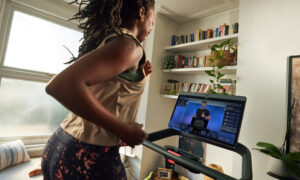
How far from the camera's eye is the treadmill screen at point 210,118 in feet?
2.94

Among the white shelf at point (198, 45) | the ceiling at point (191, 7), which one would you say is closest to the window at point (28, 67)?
the ceiling at point (191, 7)

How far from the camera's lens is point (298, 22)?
4.38 ft

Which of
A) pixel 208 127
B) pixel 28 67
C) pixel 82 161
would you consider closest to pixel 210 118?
pixel 208 127

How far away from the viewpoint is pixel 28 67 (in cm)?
230

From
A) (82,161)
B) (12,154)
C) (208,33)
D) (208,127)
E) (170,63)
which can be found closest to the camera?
(82,161)

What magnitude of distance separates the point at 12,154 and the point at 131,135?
2.16 metres

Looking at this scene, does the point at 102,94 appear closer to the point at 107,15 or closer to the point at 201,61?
the point at 107,15

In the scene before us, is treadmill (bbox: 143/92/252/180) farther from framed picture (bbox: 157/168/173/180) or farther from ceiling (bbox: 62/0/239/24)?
ceiling (bbox: 62/0/239/24)

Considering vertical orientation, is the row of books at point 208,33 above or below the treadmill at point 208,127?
above

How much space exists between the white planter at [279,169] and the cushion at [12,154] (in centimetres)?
250

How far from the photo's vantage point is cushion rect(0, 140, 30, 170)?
1.76m

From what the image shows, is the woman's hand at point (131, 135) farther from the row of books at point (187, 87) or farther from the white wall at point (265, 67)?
the row of books at point (187, 87)

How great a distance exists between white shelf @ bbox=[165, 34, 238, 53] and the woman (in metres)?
1.65

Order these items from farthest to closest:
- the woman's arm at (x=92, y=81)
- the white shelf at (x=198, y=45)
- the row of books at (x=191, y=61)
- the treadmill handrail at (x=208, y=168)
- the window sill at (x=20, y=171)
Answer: the row of books at (x=191, y=61)
the white shelf at (x=198, y=45)
the window sill at (x=20, y=171)
the treadmill handrail at (x=208, y=168)
the woman's arm at (x=92, y=81)
